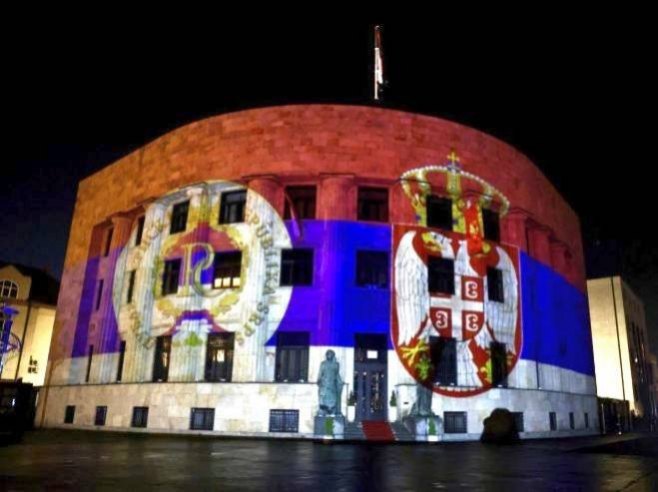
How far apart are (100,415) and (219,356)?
9.07m

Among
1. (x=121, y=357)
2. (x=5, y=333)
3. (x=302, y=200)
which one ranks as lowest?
(x=121, y=357)

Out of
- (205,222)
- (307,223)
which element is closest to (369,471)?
(307,223)

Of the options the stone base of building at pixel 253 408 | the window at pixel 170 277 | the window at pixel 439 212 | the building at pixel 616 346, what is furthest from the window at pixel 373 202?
the building at pixel 616 346

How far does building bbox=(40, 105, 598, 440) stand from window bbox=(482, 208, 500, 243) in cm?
12

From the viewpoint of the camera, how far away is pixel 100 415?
99.5ft

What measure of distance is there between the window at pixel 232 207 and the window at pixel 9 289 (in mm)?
35043

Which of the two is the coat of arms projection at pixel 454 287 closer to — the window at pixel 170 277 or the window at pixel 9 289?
the window at pixel 170 277

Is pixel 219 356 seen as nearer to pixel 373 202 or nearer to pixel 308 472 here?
pixel 373 202

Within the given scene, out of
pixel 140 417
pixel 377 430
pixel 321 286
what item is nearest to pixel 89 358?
pixel 140 417

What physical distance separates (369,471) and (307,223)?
17940 millimetres

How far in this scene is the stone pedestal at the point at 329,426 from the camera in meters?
22.1

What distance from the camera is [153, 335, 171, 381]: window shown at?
28.6m

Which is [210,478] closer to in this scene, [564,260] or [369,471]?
[369,471]

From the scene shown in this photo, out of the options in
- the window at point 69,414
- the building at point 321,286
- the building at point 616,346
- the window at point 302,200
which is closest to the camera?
the building at point 321,286
